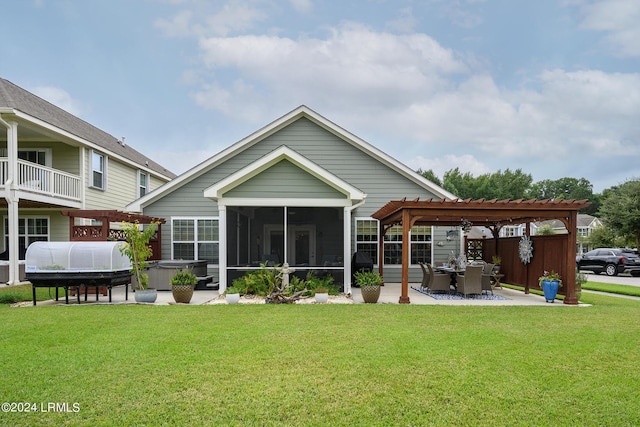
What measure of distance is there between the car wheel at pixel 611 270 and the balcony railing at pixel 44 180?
991 inches

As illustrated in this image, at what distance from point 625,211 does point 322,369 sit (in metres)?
30.6

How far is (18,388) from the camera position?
14.0 ft

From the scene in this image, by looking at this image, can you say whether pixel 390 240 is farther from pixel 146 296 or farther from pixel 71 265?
pixel 71 265

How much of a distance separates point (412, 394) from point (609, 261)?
2239cm

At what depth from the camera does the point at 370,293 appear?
9.93 metres

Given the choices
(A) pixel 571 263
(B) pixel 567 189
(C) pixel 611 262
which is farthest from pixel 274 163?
(B) pixel 567 189

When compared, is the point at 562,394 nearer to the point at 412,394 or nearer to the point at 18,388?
the point at 412,394

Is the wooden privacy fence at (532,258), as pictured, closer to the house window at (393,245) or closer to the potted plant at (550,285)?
the potted plant at (550,285)

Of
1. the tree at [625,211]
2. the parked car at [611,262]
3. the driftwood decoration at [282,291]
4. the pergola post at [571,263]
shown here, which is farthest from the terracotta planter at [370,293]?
the tree at [625,211]

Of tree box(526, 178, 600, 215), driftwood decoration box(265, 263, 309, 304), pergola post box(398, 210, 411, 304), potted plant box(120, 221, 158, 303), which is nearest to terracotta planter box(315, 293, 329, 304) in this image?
driftwood decoration box(265, 263, 309, 304)

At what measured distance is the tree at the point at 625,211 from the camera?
1075 inches

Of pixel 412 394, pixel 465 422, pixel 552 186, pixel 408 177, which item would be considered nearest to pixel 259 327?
pixel 412 394

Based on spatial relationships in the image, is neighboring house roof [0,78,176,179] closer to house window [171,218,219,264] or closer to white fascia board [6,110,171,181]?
white fascia board [6,110,171,181]

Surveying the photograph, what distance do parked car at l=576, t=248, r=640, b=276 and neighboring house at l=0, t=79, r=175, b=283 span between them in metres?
24.1
